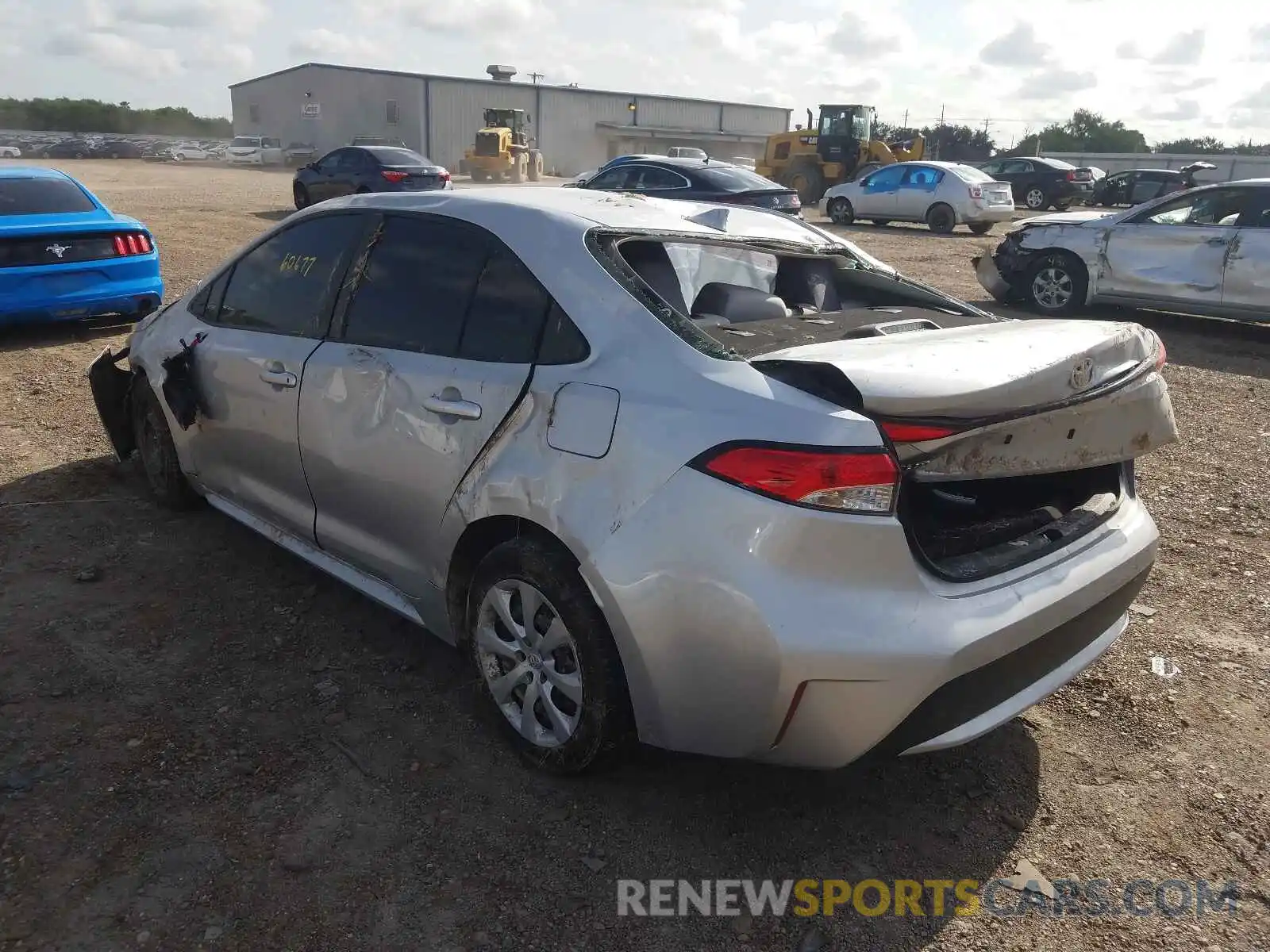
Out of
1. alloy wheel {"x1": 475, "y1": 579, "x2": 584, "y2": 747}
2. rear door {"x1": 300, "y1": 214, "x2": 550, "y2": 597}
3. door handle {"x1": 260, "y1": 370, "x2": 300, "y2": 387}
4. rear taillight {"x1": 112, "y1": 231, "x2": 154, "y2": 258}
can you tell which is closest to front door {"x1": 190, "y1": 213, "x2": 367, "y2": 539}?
door handle {"x1": 260, "y1": 370, "x2": 300, "y2": 387}

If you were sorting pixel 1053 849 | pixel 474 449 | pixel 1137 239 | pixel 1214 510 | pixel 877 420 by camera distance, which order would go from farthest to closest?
pixel 1137 239 < pixel 1214 510 < pixel 474 449 < pixel 1053 849 < pixel 877 420

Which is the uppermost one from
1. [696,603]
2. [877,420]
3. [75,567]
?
[877,420]

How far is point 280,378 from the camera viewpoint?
11.4ft

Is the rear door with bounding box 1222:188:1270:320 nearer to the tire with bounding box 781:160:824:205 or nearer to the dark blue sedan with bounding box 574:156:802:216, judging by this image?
the dark blue sedan with bounding box 574:156:802:216

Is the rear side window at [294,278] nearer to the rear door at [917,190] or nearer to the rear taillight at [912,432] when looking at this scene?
the rear taillight at [912,432]

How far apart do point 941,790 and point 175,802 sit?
6.95 feet

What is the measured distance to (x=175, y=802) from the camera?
2.62m

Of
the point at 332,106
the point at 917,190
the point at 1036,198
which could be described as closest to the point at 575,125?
the point at 332,106

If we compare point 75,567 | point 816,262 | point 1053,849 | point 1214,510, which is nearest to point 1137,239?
point 1214,510

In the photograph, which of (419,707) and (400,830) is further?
(419,707)

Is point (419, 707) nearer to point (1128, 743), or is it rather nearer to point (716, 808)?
point (716, 808)

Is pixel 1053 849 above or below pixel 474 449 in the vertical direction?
below

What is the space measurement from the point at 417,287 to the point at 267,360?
81 centimetres

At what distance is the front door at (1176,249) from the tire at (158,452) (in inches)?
359
